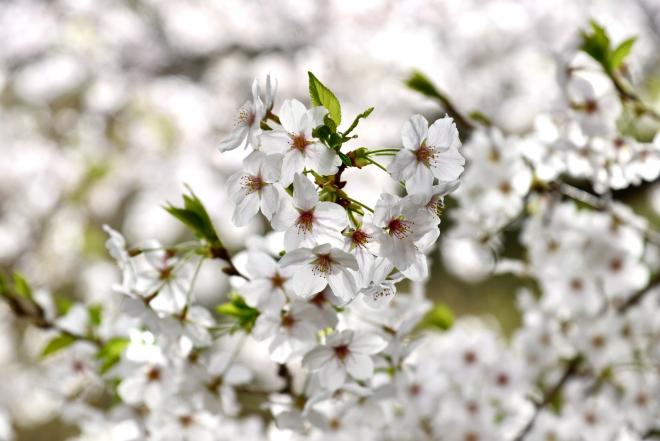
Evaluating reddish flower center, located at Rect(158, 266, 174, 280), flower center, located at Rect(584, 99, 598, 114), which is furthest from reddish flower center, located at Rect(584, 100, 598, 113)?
reddish flower center, located at Rect(158, 266, 174, 280)

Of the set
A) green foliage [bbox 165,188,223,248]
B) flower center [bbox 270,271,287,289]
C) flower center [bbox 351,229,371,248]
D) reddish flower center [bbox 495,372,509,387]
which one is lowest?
reddish flower center [bbox 495,372,509,387]

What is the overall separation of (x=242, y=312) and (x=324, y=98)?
410 millimetres

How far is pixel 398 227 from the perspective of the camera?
2.69 feet

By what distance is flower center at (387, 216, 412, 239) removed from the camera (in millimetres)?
818

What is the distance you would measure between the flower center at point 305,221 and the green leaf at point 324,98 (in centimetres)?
12

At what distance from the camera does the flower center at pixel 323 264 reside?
2.73 ft

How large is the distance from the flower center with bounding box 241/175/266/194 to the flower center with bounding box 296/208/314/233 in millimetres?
76

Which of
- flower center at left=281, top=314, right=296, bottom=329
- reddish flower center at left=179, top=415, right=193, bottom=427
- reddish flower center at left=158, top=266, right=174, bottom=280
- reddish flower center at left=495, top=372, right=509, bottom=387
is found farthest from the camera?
reddish flower center at left=495, top=372, right=509, bottom=387

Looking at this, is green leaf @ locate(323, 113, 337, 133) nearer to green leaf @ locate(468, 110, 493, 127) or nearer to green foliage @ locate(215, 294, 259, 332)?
green foliage @ locate(215, 294, 259, 332)

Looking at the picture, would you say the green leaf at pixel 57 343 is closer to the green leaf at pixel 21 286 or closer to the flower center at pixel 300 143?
the green leaf at pixel 21 286

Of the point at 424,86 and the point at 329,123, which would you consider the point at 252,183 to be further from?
the point at 424,86

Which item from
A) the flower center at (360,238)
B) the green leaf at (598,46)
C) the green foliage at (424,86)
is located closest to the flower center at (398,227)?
the flower center at (360,238)

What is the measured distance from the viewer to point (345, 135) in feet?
2.75

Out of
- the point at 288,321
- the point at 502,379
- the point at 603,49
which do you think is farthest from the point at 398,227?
the point at 502,379
